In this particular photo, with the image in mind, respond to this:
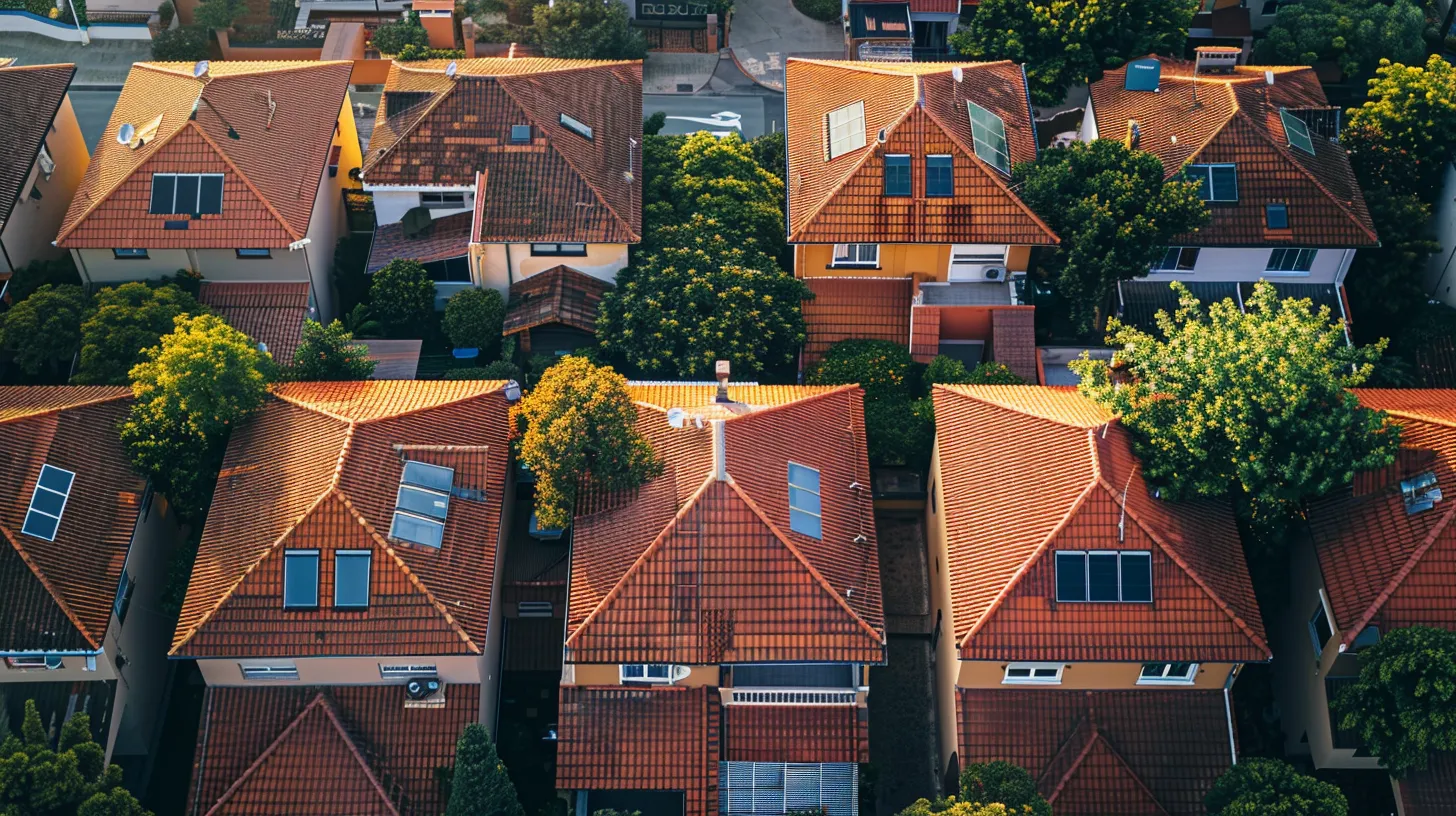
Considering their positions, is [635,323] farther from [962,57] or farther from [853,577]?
[962,57]

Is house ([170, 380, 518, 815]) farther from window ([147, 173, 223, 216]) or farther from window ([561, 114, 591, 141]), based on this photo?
window ([561, 114, 591, 141])

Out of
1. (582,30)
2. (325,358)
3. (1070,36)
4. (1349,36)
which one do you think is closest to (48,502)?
(325,358)

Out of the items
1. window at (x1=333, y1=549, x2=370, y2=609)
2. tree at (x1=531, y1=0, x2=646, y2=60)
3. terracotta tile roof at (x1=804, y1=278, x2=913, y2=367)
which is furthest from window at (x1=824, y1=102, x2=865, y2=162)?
window at (x1=333, y1=549, x2=370, y2=609)

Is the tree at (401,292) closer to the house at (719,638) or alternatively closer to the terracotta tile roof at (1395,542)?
the house at (719,638)

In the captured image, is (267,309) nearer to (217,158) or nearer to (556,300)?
(217,158)

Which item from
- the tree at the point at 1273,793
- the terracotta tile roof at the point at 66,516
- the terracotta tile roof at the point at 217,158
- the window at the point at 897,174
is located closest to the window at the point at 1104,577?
the tree at the point at 1273,793
